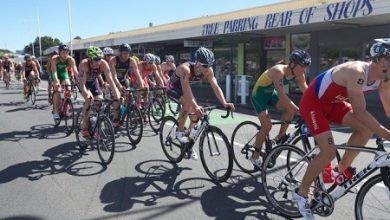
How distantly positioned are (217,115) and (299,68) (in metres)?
8.32

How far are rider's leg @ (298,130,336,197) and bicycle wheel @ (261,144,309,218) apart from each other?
1.01 feet

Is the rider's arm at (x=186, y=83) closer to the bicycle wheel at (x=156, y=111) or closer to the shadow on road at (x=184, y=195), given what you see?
the shadow on road at (x=184, y=195)

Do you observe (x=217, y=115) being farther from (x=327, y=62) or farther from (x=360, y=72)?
(x=360, y=72)

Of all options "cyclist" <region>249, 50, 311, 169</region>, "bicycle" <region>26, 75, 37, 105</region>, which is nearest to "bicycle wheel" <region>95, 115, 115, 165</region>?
"cyclist" <region>249, 50, 311, 169</region>

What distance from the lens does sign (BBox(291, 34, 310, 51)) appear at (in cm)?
2039

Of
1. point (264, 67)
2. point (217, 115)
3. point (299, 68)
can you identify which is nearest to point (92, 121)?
point (299, 68)

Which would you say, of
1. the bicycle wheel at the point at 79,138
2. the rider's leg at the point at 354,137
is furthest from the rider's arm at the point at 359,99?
the bicycle wheel at the point at 79,138

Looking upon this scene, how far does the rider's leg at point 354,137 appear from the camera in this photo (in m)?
4.39

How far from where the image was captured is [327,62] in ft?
64.4

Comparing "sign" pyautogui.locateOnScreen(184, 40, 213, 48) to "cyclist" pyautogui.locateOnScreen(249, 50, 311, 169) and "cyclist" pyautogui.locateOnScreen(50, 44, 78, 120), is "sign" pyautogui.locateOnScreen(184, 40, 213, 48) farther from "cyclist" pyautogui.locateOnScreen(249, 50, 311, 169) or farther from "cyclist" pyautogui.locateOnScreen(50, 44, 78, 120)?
"cyclist" pyautogui.locateOnScreen(249, 50, 311, 169)

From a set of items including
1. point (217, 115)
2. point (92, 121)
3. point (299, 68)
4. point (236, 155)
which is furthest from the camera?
point (217, 115)

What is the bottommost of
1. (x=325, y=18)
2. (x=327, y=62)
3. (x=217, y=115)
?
(x=217, y=115)

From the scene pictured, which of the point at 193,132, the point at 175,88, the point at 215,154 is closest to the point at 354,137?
the point at 215,154

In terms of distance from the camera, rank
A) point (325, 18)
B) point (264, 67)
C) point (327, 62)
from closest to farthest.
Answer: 1. point (325, 18)
2. point (327, 62)
3. point (264, 67)
